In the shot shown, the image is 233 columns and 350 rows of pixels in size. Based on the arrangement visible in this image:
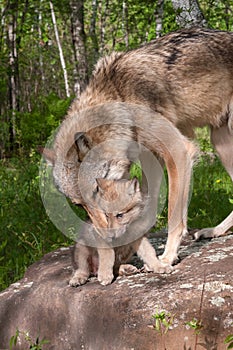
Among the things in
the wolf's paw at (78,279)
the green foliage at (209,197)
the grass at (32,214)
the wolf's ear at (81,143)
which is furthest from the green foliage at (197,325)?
the green foliage at (209,197)

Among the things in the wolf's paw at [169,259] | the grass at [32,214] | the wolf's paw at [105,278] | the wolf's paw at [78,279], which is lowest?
the grass at [32,214]

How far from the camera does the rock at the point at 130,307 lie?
10.5 ft

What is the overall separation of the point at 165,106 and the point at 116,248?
58.0 inches

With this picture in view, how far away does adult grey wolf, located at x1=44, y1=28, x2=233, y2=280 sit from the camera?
418cm

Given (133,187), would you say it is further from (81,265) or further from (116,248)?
(81,265)

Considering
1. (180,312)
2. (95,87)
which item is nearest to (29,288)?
(180,312)

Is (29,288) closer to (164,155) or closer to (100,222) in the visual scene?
(100,222)

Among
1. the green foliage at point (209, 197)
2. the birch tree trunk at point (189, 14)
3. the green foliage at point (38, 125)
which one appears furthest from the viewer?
the green foliage at point (38, 125)

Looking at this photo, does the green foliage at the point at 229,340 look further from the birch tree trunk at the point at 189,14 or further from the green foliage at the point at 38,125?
the green foliage at the point at 38,125

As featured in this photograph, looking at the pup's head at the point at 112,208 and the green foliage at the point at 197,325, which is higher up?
the pup's head at the point at 112,208

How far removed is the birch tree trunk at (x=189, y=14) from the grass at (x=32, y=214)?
2.13 metres

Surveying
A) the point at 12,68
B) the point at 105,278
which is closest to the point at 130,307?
the point at 105,278

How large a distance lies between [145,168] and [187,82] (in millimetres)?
886

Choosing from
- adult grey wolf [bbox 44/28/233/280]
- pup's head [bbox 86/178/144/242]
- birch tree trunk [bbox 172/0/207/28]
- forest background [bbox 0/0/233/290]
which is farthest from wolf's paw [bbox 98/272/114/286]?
birch tree trunk [bbox 172/0/207/28]
